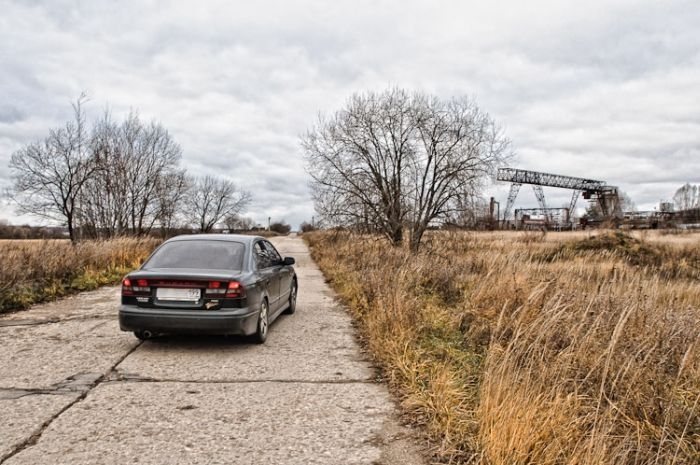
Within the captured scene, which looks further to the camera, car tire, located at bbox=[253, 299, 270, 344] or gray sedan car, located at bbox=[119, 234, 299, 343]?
car tire, located at bbox=[253, 299, 270, 344]

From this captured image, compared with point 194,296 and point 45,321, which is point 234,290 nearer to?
point 194,296

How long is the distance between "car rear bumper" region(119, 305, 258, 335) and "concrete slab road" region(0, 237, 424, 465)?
34cm

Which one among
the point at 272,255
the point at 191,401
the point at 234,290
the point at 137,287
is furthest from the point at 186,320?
the point at 272,255

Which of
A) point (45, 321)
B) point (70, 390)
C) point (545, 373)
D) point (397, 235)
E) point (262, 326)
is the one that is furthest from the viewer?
point (397, 235)

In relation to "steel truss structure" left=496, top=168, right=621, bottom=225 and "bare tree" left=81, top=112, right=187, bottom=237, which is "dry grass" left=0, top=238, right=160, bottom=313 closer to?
"bare tree" left=81, top=112, right=187, bottom=237

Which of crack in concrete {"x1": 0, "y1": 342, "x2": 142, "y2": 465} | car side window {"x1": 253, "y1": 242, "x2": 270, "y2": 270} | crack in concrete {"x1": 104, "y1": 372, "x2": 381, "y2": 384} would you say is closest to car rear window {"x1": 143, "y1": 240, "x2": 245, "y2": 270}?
car side window {"x1": 253, "y1": 242, "x2": 270, "y2": 270}

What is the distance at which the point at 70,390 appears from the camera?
15.7ft

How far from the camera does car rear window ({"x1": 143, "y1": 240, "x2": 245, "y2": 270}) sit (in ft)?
21.9

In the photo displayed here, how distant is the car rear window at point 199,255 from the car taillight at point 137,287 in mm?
389

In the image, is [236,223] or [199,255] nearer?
[199,255]

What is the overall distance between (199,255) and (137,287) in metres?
0.96

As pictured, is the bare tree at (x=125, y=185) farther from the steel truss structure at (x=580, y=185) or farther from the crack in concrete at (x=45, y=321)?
the steel truss structure at (x=580, y=185)

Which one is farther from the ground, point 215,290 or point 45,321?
point 215,290

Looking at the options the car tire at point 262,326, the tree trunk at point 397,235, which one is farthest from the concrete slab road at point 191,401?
the tree trunk at point 397,235
